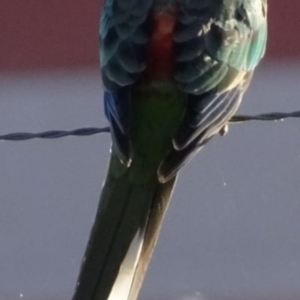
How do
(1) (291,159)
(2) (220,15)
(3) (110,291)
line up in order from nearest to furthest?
(3) (110,291) → (2) (220,15) → (1) (291,159)

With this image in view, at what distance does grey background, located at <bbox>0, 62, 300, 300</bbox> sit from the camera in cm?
1351

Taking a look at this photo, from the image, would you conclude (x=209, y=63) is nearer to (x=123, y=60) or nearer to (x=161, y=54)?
(x=161, y=54)

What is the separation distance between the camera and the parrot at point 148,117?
6555mm

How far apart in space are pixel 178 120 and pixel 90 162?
691cm

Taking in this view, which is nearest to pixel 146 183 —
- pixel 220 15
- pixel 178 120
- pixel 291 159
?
pixel 178 120

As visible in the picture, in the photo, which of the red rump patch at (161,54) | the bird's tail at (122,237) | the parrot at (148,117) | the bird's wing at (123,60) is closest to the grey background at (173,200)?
the bird's wing at (123,60)

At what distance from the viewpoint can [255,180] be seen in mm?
13539

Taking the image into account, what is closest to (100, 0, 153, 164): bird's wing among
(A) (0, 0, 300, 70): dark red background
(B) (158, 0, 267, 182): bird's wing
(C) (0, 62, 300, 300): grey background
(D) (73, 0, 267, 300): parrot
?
(D) (73, 0, 267, 300): parrot

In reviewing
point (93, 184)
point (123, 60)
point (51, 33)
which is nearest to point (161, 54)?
point (123, 60)

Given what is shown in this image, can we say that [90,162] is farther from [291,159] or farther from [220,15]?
[220,15]

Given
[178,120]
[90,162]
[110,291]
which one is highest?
[178,120]

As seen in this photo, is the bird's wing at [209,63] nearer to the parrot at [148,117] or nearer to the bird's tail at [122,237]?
the parrot at [148,117]

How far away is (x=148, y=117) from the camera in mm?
6742

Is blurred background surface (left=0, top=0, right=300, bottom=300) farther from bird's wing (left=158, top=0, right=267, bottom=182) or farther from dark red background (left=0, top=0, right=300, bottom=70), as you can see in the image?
bird's wing (left=158, top=0, right=267, bottom=182)
